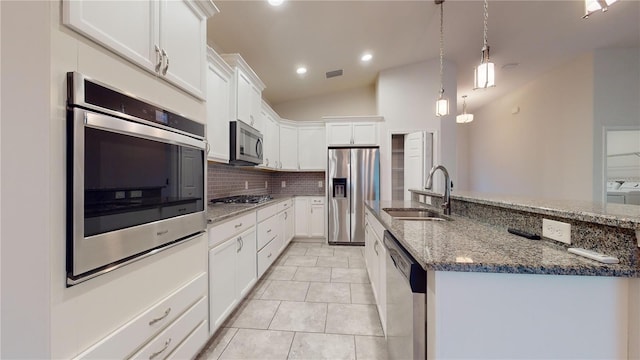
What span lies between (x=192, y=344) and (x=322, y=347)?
0.82 m

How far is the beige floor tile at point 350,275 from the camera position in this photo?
9.10 ft

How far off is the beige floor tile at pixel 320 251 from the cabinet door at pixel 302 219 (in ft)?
1.69

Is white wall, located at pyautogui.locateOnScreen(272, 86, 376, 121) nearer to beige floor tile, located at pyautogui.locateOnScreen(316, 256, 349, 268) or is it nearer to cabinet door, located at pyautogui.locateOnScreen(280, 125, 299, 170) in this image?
cabinet door, located at pyautogui.locateOnScreen(280, 125, 299, 170)

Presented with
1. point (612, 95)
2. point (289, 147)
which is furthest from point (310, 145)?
point (612, 95)

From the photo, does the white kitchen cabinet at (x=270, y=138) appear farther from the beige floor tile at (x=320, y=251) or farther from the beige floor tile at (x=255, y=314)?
the beige floor tile at (x=255, y=314)

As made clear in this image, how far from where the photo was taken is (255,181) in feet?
13.5

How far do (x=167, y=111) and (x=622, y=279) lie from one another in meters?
1.84

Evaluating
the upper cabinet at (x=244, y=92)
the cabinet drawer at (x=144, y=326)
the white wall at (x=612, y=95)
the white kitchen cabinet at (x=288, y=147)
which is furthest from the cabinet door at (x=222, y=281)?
the white wall at (x=612, y=95)

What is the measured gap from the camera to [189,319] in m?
1.36

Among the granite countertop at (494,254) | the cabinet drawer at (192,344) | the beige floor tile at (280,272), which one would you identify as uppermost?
the granite countertop at (494,254)

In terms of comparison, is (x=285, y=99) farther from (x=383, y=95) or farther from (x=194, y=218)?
(x=194, y=218)

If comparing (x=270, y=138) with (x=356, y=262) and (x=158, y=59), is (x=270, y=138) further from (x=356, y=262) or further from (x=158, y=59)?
(x=158, y=59)

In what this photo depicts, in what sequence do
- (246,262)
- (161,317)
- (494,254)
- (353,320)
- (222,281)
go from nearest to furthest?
(494,254)
(161,317)
(222,281)
(353,320)
(246,262)

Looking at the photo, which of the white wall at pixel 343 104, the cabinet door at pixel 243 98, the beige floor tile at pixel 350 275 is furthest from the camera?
the white wall at pixel 343 104
